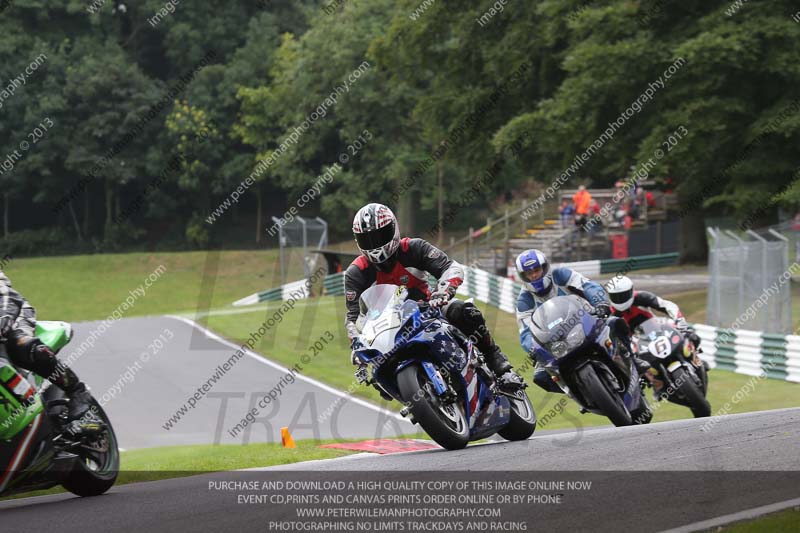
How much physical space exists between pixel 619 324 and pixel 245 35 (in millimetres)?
58621

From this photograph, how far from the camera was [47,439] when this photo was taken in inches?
300

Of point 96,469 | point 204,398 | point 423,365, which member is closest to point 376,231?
point 423,365

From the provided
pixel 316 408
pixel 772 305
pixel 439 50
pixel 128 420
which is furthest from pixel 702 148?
pixel 128 420

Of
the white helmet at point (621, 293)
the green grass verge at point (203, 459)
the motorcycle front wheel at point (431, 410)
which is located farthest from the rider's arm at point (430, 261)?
the white helmet at point (621, 293)

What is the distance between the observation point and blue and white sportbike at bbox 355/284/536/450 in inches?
341

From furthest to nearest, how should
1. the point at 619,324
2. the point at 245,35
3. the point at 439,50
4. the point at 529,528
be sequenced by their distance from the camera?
the point at 245,35, the point at 439,50, the point at 619,324, the point at 529,528

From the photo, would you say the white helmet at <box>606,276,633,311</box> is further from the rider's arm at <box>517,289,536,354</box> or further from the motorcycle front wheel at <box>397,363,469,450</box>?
the motorcycle front wheel at <box>397,363,469,450</box>

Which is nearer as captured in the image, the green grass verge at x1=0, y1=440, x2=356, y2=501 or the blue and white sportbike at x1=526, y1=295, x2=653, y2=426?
the blue and white sportbike at x1=526, y1=295, x2=653, y2=426

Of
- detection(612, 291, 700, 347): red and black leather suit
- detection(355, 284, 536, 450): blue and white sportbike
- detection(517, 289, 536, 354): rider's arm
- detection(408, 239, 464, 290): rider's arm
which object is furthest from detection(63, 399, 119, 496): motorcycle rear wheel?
detection(612, 291, 700, 347): red and black leather suit

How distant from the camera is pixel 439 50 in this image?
127ft

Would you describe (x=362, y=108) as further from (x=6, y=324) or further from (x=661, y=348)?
(x=6, y=324)

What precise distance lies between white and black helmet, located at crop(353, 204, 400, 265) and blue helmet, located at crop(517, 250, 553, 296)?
7.64ft

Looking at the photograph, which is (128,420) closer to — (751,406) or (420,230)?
(751,406)

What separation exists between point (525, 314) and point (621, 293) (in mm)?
2374
